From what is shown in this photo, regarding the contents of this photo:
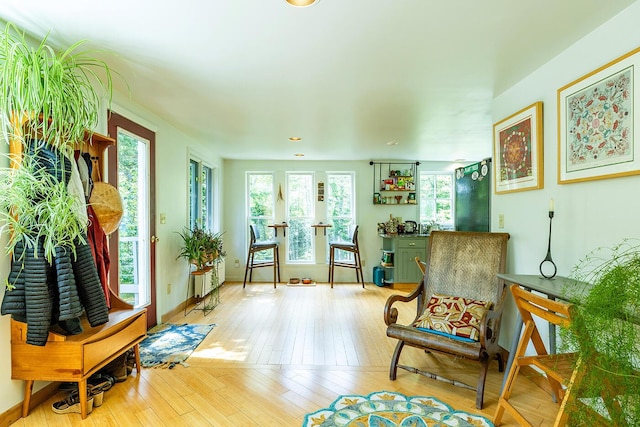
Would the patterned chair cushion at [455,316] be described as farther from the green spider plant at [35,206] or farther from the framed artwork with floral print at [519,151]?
the green spider plant at [35,206]

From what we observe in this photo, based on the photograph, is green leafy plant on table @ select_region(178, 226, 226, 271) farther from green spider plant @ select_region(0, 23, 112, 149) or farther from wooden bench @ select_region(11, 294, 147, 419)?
green spider plant @ select_region(0, 23, 112, 149)

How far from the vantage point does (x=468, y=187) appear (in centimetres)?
352

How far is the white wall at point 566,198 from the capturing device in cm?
164

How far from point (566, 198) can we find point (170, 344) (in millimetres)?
3399

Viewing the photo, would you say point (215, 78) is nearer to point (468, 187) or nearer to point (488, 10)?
point (488, 10)

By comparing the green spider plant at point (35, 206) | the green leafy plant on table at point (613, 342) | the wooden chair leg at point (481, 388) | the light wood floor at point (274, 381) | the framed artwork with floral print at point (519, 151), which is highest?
the framed artwork with floral print at point (519, 151)

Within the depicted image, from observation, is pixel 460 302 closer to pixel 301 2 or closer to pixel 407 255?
pixel 301 2

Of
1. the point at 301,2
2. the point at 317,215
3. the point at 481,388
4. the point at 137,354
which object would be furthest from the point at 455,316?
the point at 317,215

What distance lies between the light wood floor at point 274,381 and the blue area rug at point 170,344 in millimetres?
95

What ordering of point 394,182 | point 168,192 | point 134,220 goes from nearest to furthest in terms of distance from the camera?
point 134,220
point 168,192
point 394,182

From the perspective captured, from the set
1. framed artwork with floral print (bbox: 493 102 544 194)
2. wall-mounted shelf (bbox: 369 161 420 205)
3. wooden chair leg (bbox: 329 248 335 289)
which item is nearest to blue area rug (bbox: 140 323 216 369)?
wooden chair leg (bbox: 329 248 335 289)

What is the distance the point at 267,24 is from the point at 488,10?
1.14 meters

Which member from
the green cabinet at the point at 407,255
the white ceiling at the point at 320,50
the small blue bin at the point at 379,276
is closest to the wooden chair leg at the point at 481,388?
the white ceiling at the point at 320,50

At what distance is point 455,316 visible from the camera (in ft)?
7.57
